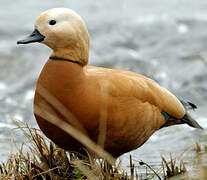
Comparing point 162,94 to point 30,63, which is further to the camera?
point 30,63

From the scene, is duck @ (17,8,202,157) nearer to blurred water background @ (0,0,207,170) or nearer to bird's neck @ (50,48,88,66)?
bird's neck @ (50,48,88,66)

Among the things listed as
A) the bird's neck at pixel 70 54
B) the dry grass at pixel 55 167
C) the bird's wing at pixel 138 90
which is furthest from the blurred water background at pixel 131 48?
the bird's neck at pixel 70 54

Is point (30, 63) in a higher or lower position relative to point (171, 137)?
higher

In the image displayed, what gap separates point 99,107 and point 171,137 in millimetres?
3169

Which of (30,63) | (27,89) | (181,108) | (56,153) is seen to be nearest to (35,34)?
(56,153)

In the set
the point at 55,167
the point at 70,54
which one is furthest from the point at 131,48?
the point at 55,167

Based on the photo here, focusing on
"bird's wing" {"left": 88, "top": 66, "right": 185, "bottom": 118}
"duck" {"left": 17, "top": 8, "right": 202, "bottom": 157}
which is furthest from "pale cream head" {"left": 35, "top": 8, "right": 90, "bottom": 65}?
"bird's wing" {"left": 88, "top": 66, "right": 185, "bottom": 118}

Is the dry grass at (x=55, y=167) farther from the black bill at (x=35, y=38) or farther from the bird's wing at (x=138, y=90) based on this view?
the black bill at (x=35, y=38)

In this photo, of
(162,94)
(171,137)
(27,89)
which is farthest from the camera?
(27,89)

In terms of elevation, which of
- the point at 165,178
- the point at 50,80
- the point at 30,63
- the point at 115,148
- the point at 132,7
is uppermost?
the point at 132,7

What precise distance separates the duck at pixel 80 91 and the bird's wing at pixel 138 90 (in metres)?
0.01

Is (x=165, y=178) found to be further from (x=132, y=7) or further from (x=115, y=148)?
(x=132, y=7)

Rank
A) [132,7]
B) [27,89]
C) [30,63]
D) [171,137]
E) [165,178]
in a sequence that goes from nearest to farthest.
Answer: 1. [165,178]
2. [171,137]
3. [27,89]
4. [30,63]
5. [132,7]

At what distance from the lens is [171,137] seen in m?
6.96
